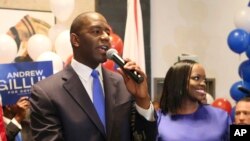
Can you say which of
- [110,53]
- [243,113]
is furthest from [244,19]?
[110,53]

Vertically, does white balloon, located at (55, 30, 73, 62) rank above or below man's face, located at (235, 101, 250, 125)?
above

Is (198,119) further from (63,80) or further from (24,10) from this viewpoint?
(24,10)

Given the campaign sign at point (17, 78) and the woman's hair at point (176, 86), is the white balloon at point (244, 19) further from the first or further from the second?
the campaign sign at point (17, 78)

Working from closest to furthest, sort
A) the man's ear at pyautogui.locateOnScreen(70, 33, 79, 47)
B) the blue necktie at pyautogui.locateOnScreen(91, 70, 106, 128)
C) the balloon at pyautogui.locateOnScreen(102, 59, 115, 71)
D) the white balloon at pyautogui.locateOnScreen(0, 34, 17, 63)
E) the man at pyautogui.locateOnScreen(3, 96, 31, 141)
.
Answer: the blue necktie at pyautogui.locateOnScreen(91, 70, 106, 128) < the man's ear at pyautogui.locateOnScreen(70, 33, 79, 47) < the man at pyautogui.locateOnScreen(3, 96, 31, 141) < the white balloon at pyautogui.locateOnScreen(0, 34, 17, 63) < the balloon at pyautogui.locateOnScreen(102, 59, 115, 71)

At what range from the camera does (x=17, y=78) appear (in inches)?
115

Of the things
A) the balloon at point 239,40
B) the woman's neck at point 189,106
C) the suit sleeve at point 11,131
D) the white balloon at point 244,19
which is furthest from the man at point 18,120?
the white balloon at point 244,19

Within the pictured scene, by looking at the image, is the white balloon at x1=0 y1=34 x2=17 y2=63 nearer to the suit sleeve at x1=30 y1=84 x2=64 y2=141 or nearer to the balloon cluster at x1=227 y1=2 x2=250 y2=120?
the suit sleeve at x1=30 y1=84 x2=64 y2=141

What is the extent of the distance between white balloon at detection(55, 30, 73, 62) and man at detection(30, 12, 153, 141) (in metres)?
1.83

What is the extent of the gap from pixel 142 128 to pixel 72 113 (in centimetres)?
28

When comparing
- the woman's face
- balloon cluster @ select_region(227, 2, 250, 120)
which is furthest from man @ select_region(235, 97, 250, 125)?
balloon cluster @ select_region(227, 2, 250, 120)

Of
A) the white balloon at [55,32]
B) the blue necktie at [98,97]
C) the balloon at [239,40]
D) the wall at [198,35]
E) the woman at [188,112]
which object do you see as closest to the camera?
the blue necktie at [98,97]

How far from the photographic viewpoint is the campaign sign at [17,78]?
9.50ft

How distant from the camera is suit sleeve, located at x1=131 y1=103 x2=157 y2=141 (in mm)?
1626

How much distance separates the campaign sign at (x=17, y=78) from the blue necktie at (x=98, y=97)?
1301 millimetres
